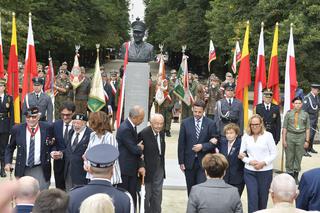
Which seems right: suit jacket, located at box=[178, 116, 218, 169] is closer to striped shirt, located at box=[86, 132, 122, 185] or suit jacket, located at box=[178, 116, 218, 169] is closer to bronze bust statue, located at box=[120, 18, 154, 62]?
striped shirt, located at box=[86, 132, 122, 185]

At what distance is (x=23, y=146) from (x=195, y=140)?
264cm

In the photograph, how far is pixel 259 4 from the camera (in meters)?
27.5

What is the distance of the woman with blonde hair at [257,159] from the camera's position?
7.90m

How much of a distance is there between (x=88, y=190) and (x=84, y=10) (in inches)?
1574

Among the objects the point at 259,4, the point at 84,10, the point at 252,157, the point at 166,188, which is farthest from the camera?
the point at 84,10

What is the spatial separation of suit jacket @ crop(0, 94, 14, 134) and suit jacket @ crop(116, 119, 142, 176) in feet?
14.5

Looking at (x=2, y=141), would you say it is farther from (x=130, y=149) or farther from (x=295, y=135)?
(x=295, y=135)

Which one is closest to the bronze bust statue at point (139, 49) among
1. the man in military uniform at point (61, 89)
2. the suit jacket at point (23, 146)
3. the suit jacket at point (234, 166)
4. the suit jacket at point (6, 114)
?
Result: the suit jacket at point (6, 114)

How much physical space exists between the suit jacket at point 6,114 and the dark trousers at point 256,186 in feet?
18.1

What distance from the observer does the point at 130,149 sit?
7.61 metres

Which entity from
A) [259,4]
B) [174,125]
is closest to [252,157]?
[174,125]

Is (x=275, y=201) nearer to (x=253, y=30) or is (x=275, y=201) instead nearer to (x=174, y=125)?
(x=174, y=125)

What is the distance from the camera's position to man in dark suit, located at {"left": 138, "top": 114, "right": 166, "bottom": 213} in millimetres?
7965

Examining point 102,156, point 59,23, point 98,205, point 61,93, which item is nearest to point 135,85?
point 61,93
